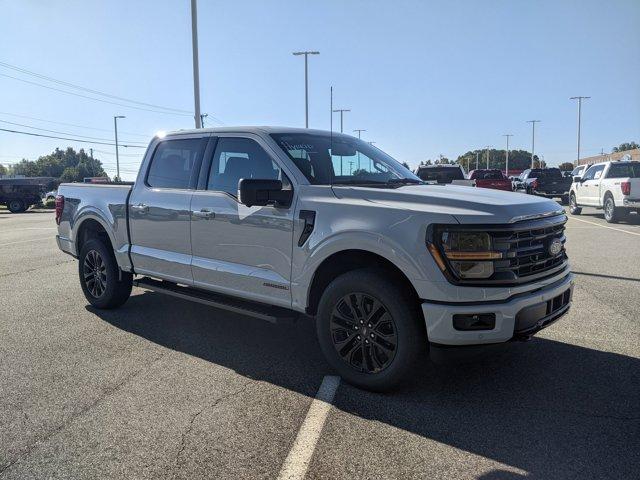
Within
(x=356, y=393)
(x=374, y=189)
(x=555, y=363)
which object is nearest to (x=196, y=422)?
(x=356, y=393)

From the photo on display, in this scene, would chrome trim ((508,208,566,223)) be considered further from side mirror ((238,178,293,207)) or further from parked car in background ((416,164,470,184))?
parked car in background ((416,164,470,184))

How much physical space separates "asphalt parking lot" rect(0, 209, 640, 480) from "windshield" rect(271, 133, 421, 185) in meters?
1.58

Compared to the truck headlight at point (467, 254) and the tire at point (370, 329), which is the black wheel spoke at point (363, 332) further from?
the truck headlight at point (467, 254)

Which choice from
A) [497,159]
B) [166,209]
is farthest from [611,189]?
[497,159]

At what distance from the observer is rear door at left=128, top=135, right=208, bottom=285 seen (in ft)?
16.7

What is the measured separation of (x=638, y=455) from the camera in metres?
2.94

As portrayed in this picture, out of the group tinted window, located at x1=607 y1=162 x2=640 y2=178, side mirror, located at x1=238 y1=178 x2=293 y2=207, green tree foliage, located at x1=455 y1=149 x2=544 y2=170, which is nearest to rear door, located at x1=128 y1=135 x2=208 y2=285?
side mirror, located at x1=238 y1=178 x2=293 y2=207

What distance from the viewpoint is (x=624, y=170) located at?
1734 centimetres

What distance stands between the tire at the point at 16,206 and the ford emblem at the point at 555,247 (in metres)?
32.2

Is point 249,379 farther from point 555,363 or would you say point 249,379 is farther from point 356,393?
point 555,363

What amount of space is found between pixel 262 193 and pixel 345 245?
78cm

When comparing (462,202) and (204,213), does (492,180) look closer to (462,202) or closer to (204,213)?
(204,213)

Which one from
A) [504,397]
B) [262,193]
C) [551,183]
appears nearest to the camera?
[504,397]

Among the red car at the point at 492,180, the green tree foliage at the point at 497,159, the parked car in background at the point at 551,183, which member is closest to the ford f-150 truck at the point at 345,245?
the red car at the point at 492,180
